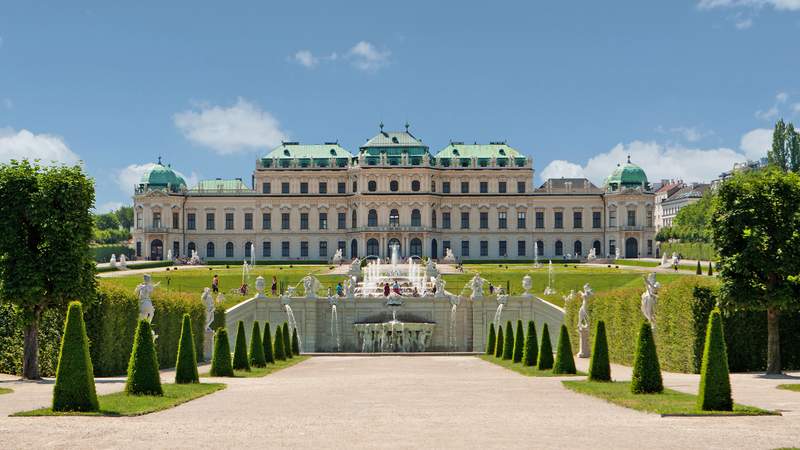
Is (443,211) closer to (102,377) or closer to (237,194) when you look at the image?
(237,194)

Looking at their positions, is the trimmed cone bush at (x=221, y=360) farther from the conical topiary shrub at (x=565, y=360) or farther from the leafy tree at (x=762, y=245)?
the leafy tree at (x=762, y=245)

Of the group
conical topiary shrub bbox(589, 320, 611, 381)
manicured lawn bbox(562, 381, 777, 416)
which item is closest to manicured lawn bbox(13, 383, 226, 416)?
manicured lawn bbox(562, 381, 777, 416)

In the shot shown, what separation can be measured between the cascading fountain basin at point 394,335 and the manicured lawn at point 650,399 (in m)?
21.4

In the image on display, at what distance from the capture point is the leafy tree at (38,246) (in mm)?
22250

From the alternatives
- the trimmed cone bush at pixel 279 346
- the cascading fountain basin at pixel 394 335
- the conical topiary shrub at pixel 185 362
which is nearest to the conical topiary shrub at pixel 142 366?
the conical topiary shrub at pixel 185 362

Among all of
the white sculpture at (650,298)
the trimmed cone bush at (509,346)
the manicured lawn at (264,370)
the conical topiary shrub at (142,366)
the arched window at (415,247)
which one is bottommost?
the manicured lawn at (264,370)

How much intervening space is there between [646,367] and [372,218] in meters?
78.3

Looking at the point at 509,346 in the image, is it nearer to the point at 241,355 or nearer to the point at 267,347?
the point at 267,347

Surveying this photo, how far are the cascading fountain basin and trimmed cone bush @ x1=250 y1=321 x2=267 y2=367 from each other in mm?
14105

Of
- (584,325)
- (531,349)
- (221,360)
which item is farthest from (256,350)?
(584,325)

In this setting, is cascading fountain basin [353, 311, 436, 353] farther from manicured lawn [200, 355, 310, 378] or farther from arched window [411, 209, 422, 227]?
arched window [411, 209, 422, 227]

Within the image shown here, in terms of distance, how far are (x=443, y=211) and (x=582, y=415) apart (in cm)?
8354

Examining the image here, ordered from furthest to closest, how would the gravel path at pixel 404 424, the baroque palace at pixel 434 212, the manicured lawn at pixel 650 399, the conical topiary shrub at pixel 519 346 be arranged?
1. the baroque palace at pixel 434 212
2. the conical topiary shrub at pixel 519 346
3. the manicured lawn at pixel 650 399
4. the gravel path at pixel 404 424

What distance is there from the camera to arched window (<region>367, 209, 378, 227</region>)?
94.8 m
